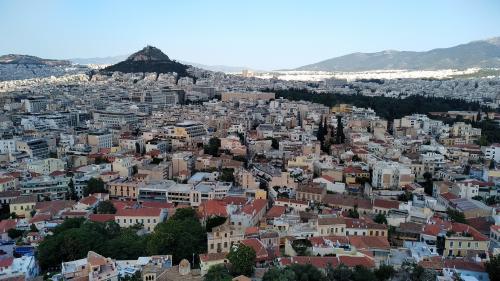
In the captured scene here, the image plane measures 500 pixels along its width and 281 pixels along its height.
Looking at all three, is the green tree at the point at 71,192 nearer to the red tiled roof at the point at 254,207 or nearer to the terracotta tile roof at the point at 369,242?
the red tiled roof at the point at 254,207

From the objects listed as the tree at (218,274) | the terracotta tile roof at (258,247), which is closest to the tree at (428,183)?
the terracotta tile roof at (258,247)

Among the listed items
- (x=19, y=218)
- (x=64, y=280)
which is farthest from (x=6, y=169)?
(x=64, y=280)

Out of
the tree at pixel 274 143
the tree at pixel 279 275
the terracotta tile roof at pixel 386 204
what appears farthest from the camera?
the tree at pixel 274 143

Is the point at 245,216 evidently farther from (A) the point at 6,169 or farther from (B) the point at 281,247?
(A) the point at 6,169

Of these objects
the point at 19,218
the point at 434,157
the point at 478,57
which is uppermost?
the point at 478,57

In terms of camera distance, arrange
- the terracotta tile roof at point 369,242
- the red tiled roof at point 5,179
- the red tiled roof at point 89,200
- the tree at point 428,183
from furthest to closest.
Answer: the tree at point 428,183 → the red tiled roof at point 5,179 → the red tiled roof at point 89,200 → the terracotta tile roof at point 369,242

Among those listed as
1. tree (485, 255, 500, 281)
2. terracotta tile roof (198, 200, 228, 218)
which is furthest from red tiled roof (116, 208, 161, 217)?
tree (485, 255, 500, 281)
